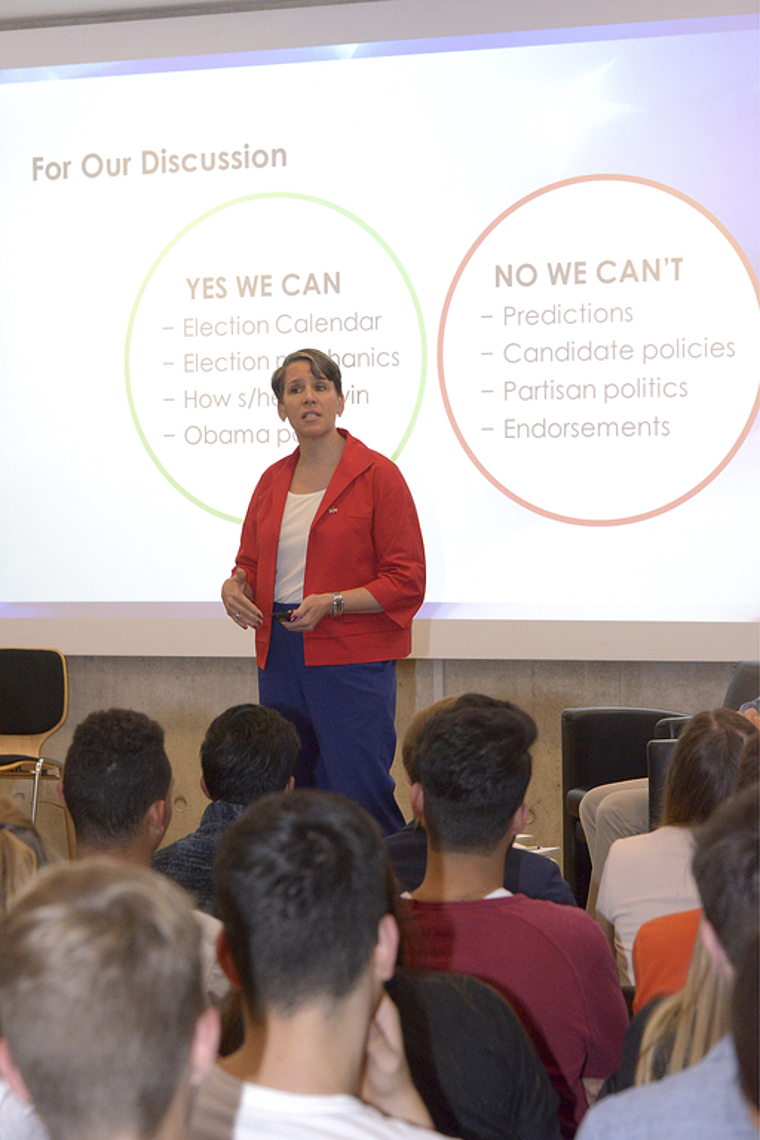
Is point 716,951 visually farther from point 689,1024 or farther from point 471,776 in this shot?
point 471,776

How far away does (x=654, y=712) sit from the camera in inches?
134

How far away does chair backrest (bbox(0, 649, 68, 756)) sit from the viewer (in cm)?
389

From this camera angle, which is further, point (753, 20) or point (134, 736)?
point (753, 20)

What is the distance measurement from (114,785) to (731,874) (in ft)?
4.03

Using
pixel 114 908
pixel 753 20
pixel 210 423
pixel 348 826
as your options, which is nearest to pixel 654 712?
pixel 210 423

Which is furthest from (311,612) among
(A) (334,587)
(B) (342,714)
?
(B) (342,714)

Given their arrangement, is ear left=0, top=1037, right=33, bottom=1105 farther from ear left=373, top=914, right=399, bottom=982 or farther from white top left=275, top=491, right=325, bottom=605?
white top left=275, top=491, right=325, bottom=605

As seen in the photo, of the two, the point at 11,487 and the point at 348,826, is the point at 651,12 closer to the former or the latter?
the point at 11,487

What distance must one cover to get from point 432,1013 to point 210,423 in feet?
9.68

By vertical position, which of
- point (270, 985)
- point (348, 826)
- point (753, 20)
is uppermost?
point (753, 20)

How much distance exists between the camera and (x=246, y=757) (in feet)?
6.72

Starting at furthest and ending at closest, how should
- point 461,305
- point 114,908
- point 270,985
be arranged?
point 461,305 → point 270,985 → point 114,908

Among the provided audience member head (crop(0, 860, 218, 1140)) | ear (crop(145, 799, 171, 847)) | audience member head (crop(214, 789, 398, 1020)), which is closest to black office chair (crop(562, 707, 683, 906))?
ear (crop(145, 799, 171, 847))

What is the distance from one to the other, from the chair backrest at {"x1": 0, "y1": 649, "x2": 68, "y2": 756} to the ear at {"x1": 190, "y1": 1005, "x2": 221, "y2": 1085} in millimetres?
3236
